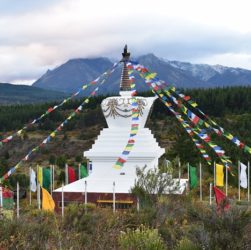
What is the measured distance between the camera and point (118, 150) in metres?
16.6

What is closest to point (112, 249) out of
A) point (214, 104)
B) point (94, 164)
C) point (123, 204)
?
point (123, 204)

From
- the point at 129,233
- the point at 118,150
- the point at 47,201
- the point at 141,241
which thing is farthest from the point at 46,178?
the point at 141,241

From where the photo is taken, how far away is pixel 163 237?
10.3 metres

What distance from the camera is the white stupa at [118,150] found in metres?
16.5

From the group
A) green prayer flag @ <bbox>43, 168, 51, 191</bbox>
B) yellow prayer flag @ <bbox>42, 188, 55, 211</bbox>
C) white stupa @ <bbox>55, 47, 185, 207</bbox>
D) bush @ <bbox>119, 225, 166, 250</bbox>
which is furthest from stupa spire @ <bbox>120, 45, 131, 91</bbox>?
bush @ <bbox>119, 225, 166, 250</bbox>

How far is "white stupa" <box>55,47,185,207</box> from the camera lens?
16.5 m

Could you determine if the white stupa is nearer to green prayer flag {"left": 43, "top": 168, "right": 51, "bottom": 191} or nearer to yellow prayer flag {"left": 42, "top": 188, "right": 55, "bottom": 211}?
green prayer flag {"left": 43, "top": 168, "right": 51, "bottom": 191}

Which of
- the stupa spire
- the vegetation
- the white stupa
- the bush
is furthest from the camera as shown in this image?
the stupa spire

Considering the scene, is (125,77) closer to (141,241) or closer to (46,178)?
(46,178)

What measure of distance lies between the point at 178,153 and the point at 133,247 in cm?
2158

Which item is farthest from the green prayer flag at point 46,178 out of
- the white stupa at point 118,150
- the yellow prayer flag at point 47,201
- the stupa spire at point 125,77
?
the stupa spire at point 125,77

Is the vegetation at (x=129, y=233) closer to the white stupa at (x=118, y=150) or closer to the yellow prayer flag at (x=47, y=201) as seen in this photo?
the yellow prayer flag at (x=47, y=201)

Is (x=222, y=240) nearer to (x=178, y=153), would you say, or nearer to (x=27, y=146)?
(x=178, y=153)

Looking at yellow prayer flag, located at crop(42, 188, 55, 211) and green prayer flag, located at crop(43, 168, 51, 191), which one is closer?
yellow prayer flag, located at crop(42, 188, 55, 211)
